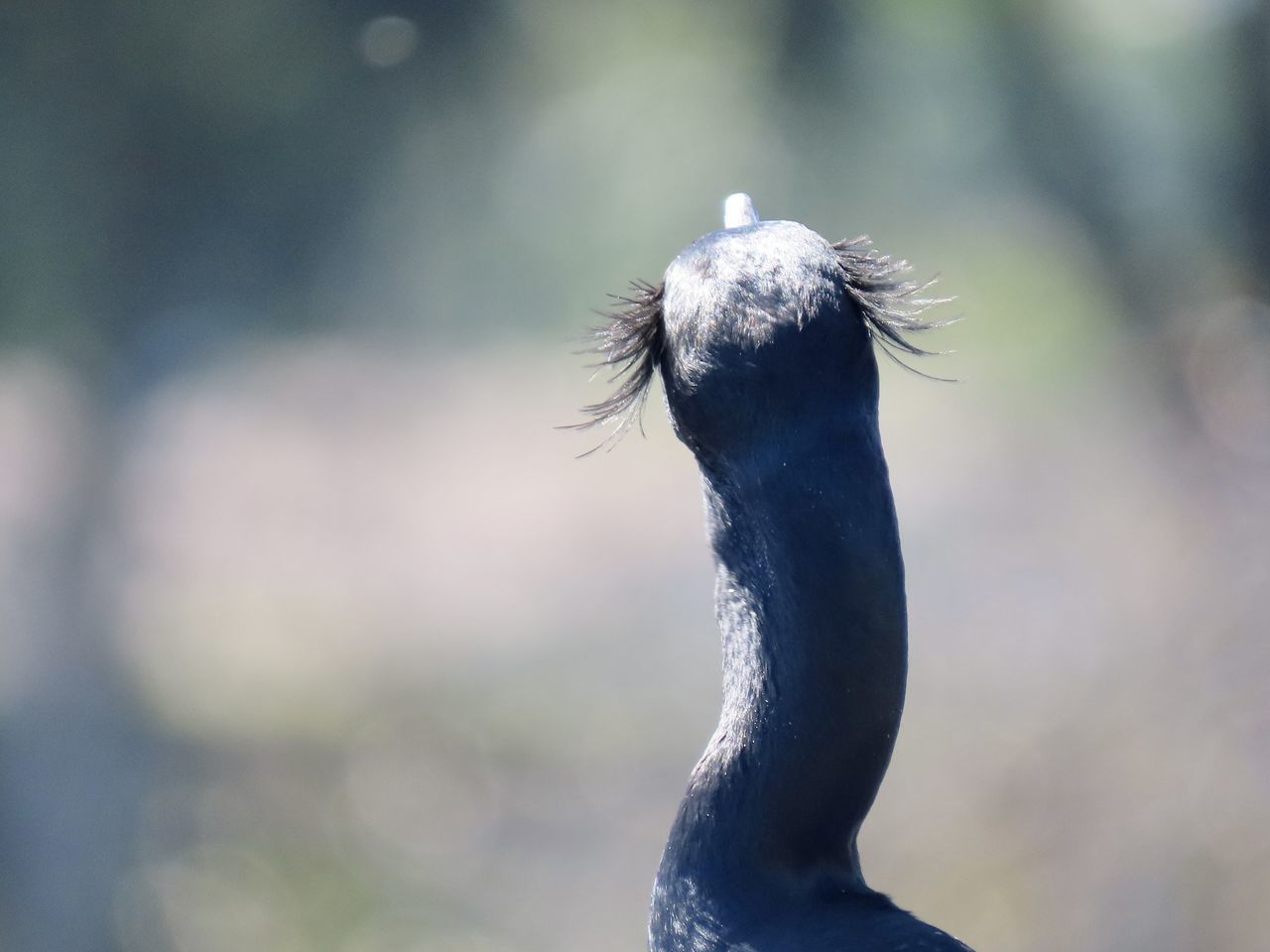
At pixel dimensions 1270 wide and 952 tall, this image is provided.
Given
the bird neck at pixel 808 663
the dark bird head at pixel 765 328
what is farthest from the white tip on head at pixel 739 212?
the bird neck at pixel 808 663

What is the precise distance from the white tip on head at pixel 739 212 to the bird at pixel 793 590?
0.13 m

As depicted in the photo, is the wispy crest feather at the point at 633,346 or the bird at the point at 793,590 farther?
the wispy crest feather at the point at 633,346

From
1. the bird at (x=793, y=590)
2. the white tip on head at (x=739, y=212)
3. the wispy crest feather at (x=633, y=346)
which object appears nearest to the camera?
the bird at (x=793, y=590)

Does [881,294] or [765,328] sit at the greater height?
[881,294]

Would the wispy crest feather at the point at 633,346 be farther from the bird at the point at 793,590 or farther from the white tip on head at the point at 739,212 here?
the white tip on head at the point at 739,212

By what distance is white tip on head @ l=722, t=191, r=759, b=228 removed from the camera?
6.87 feet

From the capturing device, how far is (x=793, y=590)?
1.84 meters

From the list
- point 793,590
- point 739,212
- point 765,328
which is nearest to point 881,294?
point 765,328

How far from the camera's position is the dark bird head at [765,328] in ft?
5.93

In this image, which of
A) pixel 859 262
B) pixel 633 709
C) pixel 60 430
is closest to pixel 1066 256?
pixel 633 709

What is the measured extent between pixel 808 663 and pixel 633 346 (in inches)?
20.3

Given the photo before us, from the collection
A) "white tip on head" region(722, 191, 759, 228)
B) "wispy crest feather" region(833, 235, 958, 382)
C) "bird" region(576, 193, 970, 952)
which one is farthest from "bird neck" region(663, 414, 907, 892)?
"white tip on head" region(722, 191, 759, 228)

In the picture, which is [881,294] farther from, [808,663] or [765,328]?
[808,663]

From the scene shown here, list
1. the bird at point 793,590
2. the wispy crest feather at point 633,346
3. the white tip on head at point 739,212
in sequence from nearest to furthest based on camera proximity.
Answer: the bird at point 793,590
the wispy crest feather at point 633,346
the white tip on head at point 739,212
